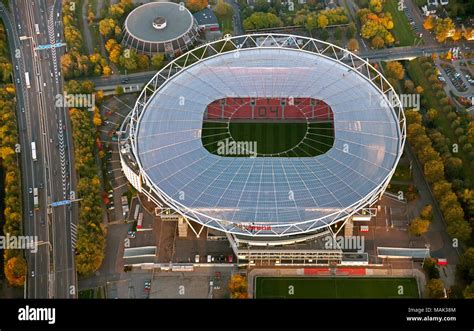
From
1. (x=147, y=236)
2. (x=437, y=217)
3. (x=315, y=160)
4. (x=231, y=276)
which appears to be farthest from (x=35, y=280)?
(x=437, y=217)

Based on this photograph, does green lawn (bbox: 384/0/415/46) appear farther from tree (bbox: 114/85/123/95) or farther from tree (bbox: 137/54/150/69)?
tree (bbox: 114/85/123/95)

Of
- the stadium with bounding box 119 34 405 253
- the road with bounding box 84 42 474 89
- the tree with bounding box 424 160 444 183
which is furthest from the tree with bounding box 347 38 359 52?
the tree with bounding box 424 160 444 183

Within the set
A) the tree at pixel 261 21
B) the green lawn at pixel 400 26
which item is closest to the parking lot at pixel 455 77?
the green lawn at pixel 400 26

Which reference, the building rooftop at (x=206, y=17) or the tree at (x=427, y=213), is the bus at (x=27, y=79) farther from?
the tree at (x=427, y=213)

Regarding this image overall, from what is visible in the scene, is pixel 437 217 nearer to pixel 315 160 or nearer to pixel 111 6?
pixel 315 160

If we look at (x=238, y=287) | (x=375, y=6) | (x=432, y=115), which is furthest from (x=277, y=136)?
(x=375, y=6)
